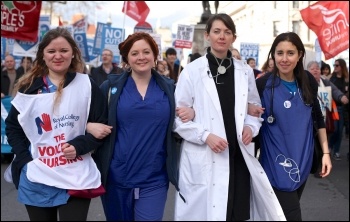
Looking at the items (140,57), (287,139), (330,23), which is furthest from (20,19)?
(287,139)

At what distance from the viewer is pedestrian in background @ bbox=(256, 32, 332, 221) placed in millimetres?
3518

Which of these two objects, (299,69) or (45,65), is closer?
(45,65)

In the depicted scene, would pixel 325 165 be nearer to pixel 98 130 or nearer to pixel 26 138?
pixel 98 130

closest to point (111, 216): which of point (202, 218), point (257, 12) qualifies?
point (202, 218)

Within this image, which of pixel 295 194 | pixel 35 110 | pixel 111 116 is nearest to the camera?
pixel 35 110

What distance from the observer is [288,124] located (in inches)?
139

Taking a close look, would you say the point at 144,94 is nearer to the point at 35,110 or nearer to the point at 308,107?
the point at 35,110

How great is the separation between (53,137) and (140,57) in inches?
30.6

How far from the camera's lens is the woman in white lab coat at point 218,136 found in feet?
10.9

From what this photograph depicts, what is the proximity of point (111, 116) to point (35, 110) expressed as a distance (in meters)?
0.49

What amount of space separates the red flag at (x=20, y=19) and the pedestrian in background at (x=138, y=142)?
6271mm

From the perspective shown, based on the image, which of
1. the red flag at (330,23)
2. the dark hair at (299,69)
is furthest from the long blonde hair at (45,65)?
the red flag at (330,23)

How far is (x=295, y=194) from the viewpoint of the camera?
11.7ft

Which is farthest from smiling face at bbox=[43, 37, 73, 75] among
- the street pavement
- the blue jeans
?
the blue jeans
